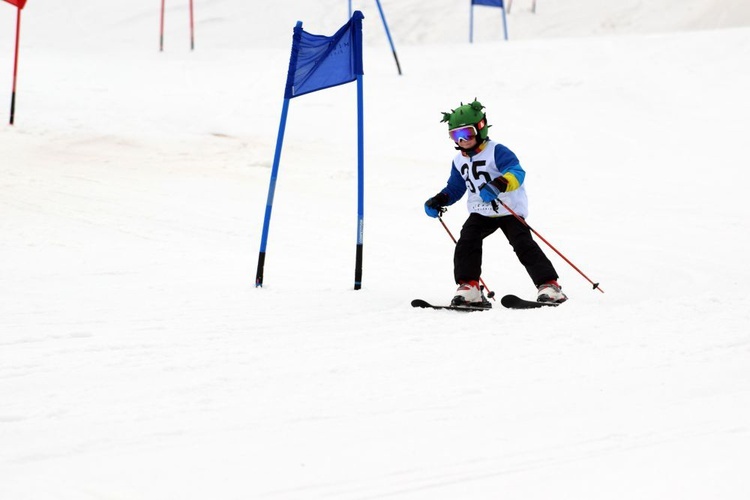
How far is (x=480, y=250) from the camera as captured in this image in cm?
584

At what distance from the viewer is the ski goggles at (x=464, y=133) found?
225 inches

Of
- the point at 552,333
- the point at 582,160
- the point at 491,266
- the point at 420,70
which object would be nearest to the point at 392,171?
the point at 582,160

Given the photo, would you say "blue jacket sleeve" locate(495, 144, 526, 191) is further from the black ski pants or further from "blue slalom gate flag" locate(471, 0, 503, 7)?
"blue slalom gate flag" locate(471, 0, 503, 7)

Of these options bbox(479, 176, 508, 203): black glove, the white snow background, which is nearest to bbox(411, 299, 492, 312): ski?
the white snow background

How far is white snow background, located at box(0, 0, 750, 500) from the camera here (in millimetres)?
3043

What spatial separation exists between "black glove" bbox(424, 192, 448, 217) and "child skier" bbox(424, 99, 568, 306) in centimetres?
20

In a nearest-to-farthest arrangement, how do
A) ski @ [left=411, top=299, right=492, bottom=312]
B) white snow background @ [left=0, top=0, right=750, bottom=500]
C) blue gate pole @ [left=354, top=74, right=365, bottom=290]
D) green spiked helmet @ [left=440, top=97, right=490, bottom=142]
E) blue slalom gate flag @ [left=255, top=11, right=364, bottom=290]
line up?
white snow background @ [left=0, top=0, right=750, bottom=500], ski @ [left=411, top=299, right=492, bottom=312], green spiked helmet @ [left=440, top=97, right=490, bottom=142], blue gate pole @ [left=354, top=74, right=365, bottom=290], blue slalom gate flag @ [left=255, top=11, right=364, bottom=290]

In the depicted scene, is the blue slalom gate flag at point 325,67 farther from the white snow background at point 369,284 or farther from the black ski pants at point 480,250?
the black ski pants at point 480,250

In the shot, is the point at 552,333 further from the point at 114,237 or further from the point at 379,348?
the point at 114,237

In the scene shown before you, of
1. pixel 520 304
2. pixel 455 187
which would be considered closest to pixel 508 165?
pixel 455 187

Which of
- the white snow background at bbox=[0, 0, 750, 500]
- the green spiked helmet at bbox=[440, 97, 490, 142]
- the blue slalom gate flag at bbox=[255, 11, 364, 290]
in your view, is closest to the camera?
the white snow background at bbox=[0, 0, 750, 500]

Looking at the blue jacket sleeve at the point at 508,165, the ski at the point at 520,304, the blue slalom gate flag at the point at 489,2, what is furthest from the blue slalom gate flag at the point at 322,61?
the blue slalom gate flag at the point at 489,2

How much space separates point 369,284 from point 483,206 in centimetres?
120

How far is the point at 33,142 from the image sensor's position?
1206cm
